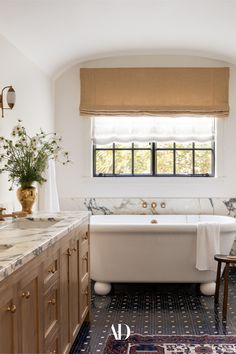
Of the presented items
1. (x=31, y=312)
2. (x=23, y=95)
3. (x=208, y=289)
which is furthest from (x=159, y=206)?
(x=31, y=312)

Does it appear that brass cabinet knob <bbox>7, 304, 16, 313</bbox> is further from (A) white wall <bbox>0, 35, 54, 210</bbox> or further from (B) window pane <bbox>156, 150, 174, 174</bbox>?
(B) window pane <bbox>156, 150, 174, 174</bbox>

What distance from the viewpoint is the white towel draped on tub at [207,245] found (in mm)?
4586

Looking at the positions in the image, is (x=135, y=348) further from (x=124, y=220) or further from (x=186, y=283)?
(x=124, y=220)

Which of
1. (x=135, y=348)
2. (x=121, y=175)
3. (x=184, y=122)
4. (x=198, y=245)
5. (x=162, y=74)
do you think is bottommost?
(x=135, y=348)

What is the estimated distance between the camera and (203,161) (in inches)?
238

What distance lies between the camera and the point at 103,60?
19.5 feet

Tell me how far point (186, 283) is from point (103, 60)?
2.75 m

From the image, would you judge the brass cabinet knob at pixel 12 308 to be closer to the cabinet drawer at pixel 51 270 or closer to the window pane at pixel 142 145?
the cabinet drawer at pixel 51 270

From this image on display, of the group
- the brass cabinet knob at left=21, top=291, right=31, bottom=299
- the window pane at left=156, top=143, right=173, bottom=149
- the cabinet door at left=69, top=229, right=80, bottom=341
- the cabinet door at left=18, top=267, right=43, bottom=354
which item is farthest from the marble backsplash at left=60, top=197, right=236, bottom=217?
the brass cabinet knob at left=21, top=291, right=31, bottom=299

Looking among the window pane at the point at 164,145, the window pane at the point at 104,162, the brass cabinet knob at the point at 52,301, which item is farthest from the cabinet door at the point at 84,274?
the window pane at the point at 164,145

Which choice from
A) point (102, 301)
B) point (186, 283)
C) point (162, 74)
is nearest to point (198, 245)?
point (186, 283)

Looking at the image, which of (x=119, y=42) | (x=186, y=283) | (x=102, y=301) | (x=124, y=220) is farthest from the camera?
(x=124, y=220)

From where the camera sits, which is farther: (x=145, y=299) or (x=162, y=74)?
(x=162, y=74)

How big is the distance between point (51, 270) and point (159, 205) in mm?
3446
